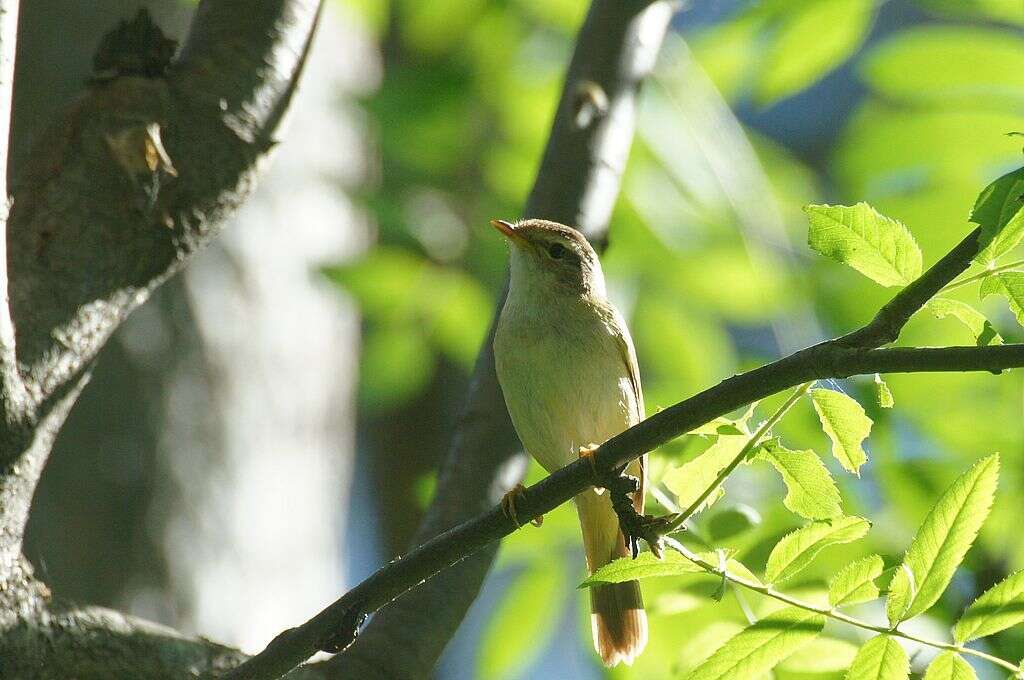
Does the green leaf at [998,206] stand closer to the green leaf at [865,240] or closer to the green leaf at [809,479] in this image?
the green leaf at [865,240]

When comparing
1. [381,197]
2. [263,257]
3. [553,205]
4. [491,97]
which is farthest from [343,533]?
[553,205]

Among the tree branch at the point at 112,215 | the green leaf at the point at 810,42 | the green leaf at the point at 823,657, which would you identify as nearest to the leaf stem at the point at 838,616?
the green leaf at the point at 823,657

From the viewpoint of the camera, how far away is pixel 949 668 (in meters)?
1.82

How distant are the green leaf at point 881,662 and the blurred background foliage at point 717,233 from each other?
1.66 feet

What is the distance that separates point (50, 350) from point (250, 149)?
700 millimetres

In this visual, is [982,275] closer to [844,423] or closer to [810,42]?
[844,423]

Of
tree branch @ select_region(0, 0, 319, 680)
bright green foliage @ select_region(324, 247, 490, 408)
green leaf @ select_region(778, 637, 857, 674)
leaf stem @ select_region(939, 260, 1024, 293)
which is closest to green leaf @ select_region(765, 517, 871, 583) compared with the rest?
leaf stem @ select_region(939, 260, 1024, 293)

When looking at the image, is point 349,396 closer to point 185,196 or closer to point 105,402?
point 105,402

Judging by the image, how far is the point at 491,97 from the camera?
4.04 m

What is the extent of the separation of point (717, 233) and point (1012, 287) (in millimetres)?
1862

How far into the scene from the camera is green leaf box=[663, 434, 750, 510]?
2013mm

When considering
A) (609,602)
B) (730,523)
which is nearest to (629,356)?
(609,602)

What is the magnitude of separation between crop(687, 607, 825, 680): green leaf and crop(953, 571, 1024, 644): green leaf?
0.24 metres

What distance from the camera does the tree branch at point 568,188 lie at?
9.10ft
